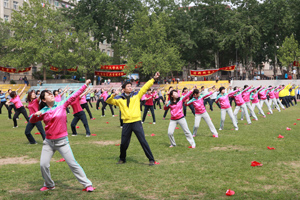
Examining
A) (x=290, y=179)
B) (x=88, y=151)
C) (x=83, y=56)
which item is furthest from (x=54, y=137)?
(x=83, y=56)

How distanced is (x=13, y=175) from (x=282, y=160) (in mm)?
6459

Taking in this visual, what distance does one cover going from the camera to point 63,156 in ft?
19.8

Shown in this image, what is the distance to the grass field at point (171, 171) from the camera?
5809 millimetres

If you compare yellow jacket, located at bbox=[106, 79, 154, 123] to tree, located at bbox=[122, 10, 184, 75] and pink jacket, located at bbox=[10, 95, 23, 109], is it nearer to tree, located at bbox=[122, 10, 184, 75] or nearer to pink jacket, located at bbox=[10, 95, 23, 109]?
pink jacket, located at bbox=[10, 95, 23, 109]

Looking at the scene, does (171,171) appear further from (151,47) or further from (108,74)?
(108,74)

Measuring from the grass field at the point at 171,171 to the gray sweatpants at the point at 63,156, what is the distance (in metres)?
0.24

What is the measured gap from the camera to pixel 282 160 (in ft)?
26.1

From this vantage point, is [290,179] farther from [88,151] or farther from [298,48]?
[298,48]

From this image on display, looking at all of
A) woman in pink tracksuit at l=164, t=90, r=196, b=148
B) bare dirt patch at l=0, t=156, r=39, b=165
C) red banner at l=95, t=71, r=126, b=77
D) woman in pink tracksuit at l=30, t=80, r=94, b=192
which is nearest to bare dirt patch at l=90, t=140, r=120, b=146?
woman in pink tracksuit at l=164, t=90, r=196, b=148

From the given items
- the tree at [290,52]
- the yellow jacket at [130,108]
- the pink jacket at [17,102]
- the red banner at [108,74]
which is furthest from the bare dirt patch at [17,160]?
the red banner at [108,74]

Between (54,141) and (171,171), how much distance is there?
271 centimetres

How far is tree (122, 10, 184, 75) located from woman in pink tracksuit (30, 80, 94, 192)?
43.9 metres

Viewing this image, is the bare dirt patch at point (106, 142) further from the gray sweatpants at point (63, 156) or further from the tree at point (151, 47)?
the tree at point (151, 47)

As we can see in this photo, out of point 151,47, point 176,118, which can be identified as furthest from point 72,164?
point 151,47
